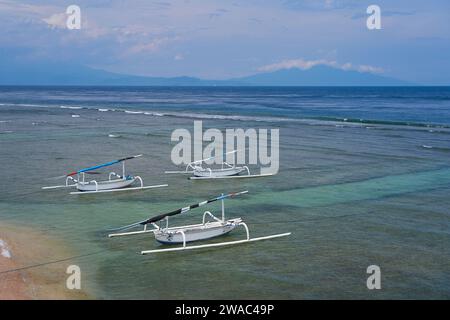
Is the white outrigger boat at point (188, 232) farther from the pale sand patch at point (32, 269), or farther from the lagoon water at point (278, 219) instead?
the pale sand patch at point (32, 269)

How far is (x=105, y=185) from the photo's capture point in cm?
3284

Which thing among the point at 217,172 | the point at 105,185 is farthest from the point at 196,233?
the point at 217,172

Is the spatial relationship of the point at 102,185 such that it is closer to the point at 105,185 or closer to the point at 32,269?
the point at 105,185

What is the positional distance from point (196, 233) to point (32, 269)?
6.57m

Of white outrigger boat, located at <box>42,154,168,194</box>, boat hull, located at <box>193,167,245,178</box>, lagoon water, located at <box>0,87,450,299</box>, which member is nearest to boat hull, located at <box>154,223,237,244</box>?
lagoon water, located at <box>0,87,450,299</box>

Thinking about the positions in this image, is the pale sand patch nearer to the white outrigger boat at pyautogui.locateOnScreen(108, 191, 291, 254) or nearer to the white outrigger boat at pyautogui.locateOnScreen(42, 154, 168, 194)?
the white outrigger boat at pyautogui.locateOnScreen(108, 191, 291, 254)

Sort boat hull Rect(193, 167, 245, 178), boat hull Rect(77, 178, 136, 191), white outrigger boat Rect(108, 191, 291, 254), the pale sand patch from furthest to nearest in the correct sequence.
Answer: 1. boat hull Rect(193, 167, 245, 178)
2. boat hull Rect(77, 178, 136, 191)
3. white outrigger boat Rect(108, 191, 291, 254)
4. the pale sand patch

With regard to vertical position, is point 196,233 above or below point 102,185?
below

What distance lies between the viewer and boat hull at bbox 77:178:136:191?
32.4 m

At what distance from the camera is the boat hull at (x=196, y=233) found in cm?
2230

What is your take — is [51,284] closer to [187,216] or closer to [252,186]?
[187,216]

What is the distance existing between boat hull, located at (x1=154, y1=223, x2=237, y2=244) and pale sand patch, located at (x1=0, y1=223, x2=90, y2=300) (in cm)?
365

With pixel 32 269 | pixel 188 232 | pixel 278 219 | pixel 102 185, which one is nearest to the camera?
pixel 32 269
